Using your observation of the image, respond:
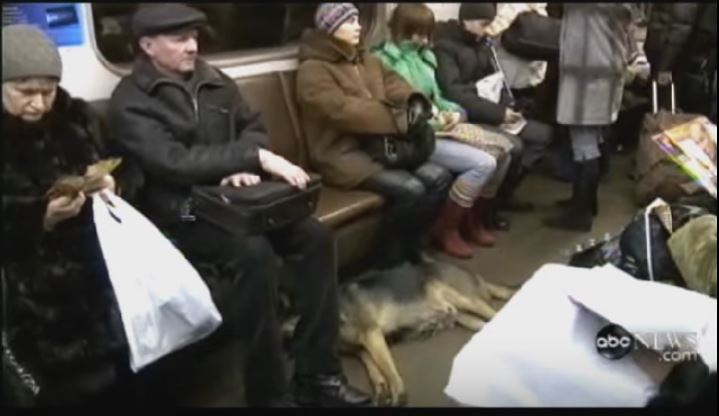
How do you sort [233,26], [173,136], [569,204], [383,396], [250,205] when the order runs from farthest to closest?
[569,204]
[233,26]
[383,396]
[173,136]
[250,205]

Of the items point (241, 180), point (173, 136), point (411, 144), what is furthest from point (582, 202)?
point (173, 136)

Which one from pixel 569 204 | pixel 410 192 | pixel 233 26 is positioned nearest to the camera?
pixel 233 26

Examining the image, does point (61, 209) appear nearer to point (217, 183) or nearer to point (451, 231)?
point (217, 183)

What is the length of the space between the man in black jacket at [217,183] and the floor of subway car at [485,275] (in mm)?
195

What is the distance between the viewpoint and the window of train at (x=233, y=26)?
2.35 metres

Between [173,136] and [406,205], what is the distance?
1048 millimetres

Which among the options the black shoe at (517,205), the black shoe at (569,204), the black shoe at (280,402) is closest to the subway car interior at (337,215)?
the black shoe at (280,402)

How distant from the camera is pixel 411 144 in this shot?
9.69 ft

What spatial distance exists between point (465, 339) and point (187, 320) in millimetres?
1028

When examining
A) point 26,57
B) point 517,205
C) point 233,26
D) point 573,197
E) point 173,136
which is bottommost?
point 517,205

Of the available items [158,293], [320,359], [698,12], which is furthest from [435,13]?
[158,293]

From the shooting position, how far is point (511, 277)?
2934mm

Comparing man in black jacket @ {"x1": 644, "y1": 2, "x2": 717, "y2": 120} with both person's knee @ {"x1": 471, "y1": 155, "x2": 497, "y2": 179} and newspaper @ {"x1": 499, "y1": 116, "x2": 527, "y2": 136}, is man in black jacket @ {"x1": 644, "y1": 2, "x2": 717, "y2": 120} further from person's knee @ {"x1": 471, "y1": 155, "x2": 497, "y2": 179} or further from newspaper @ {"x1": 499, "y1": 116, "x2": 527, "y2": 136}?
person's knee @ {"x1": 471, "y1": 155, "x2": 497, "y2": 179}

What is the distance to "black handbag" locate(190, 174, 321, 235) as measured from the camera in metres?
1.98
